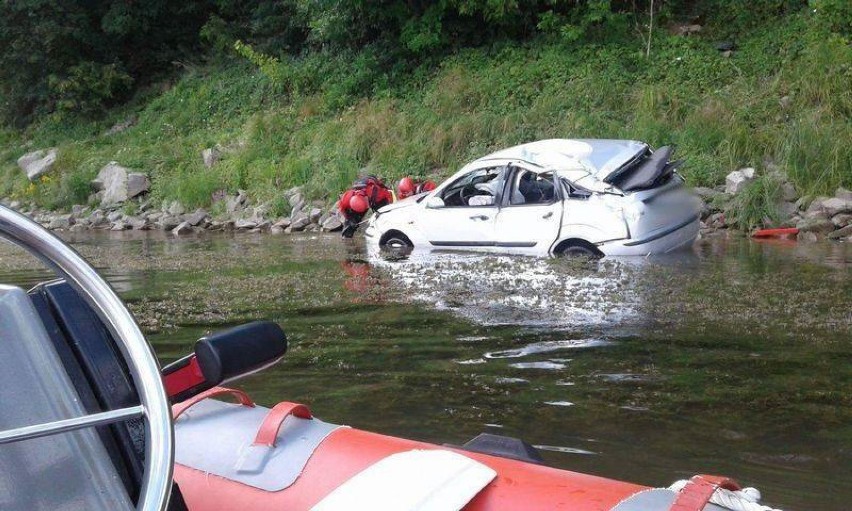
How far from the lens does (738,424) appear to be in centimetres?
475

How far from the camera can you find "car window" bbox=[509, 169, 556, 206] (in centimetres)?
1087

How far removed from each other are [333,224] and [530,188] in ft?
21.1

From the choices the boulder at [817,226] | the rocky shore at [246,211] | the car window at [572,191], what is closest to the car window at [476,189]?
the car window at [572,191]

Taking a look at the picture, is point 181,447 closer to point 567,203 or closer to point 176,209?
point 567,203

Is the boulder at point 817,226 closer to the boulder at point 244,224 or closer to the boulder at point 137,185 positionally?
the boulder at point 244,224

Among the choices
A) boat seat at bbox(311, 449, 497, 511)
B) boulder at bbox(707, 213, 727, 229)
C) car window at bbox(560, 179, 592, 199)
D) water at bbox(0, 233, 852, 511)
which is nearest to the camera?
boat seat at bbox(311, 449, 497, 511)

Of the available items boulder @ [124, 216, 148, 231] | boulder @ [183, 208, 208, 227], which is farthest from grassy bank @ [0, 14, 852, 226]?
boulder @ [183, 208, 208, 227]

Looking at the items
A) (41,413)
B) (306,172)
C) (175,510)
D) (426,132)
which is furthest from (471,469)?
(306,172)

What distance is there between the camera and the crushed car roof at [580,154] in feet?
34.6

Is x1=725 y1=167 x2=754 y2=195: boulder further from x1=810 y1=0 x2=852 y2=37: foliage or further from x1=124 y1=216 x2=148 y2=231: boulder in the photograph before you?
x1=124 y1=216 x2=148 y2=231: boulder

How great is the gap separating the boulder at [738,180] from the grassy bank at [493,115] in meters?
0.30

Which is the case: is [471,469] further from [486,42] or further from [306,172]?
[486,42]

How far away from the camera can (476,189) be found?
1169 centimetres

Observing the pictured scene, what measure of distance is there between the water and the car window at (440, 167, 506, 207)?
2.42 ft
